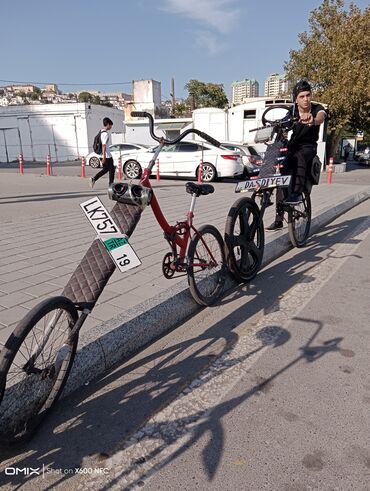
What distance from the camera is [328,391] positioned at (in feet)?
8.25

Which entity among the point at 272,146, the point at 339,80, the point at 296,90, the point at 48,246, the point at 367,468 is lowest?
the point at 367,468

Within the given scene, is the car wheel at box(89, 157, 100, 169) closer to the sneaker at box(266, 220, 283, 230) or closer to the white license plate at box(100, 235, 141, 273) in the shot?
the sneaker at box(266, 220, 283, 230)

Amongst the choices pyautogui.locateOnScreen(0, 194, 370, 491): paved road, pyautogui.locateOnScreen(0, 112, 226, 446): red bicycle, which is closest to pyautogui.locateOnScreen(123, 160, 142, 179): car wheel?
pyautogui.locateOnScreen(0, 194, 370, 491): paved road

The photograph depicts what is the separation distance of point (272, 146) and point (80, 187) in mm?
8374

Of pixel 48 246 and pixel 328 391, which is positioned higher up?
pixel 48 246

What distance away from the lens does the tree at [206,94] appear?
1943 inches

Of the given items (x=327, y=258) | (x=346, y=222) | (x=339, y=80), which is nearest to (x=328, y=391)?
(x=327, y=258)

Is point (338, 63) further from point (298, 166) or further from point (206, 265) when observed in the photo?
point (206, 265)

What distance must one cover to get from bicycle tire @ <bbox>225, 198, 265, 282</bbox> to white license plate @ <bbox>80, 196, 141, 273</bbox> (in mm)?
1656

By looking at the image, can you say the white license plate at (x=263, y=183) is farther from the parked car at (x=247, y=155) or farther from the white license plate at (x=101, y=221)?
the parked car at (x=247, y=155)

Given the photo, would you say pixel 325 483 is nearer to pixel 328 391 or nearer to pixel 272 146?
pixel 328 391

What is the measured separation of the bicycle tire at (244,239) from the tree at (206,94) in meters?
48.0

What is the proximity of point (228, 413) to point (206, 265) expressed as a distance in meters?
1.57

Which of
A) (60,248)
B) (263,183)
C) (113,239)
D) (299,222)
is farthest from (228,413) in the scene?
(299,222)
